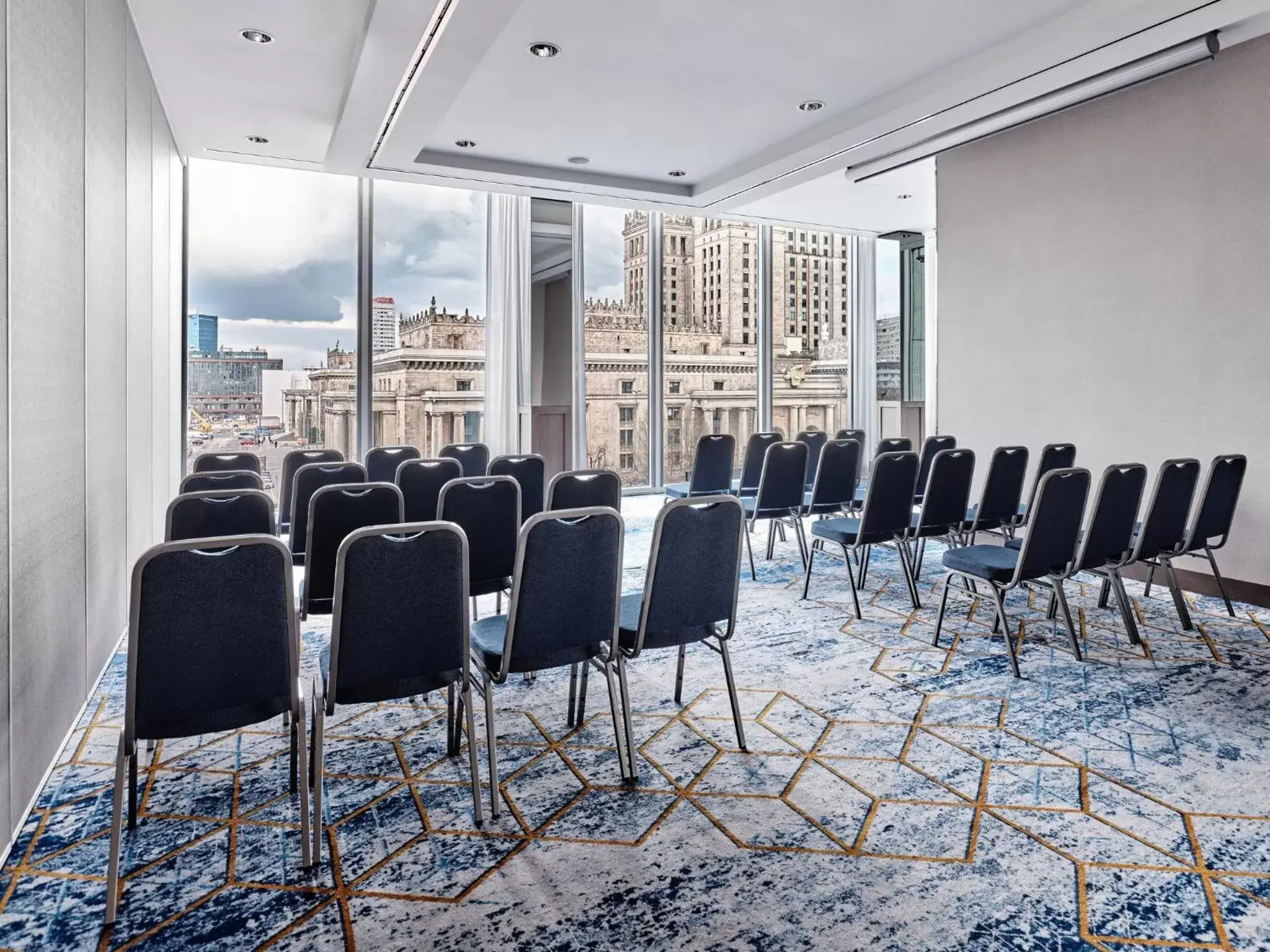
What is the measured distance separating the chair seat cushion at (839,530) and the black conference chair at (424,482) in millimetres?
2162

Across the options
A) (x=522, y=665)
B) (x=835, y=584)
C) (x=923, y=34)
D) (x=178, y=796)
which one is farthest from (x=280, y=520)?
(x=923, y=34)

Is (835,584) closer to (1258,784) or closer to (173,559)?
(1258,784)

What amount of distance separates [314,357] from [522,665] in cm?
607

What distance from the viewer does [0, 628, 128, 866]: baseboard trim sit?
7.48ft

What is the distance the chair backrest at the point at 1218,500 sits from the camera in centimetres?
426

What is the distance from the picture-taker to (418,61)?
15.3ft

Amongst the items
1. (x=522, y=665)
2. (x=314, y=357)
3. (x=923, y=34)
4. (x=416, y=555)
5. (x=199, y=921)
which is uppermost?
(x=923, y=34)

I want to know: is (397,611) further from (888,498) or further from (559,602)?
(888,498)

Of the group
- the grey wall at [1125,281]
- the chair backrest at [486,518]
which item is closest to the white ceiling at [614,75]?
the grey wall at [1125,281]

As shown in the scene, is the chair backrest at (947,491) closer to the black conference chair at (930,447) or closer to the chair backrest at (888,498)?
the chair backrest at (888,498)

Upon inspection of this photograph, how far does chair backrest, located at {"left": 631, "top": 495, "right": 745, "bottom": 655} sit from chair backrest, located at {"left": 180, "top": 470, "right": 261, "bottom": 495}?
231 centimetres

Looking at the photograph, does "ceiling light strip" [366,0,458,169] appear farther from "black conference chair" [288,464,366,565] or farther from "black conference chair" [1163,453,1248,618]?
"black conference chair" [1163,453,1248,618]

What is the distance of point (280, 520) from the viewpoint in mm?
4961

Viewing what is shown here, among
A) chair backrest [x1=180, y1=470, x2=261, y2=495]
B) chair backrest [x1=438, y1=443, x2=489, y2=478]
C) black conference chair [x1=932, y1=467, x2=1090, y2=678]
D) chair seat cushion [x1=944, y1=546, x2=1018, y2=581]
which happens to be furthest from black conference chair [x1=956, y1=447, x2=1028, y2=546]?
chair backrest [x1=180, y1=470, x2=261, y2=495]
